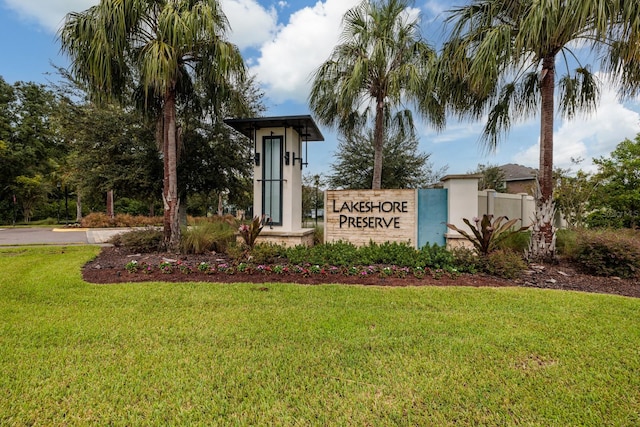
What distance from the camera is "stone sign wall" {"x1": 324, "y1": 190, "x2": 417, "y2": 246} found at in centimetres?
715

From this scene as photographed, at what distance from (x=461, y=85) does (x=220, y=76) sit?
5.35 meters

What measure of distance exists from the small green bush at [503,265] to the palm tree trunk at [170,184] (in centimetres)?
650

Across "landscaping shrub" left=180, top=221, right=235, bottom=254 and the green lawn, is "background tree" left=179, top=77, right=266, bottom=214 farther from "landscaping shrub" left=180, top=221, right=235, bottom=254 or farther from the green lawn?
the green lawn

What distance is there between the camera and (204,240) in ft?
23.3

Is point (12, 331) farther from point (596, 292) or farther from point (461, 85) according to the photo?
point (461, 85)

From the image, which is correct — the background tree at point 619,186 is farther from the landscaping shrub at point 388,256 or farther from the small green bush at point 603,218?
the landscaping shrub at point 388,256

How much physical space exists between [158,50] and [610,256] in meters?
9.30

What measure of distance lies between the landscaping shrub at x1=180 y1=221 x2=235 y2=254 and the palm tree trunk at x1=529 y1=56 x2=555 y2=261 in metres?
6.88

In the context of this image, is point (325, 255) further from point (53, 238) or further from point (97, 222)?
point (97, 222)

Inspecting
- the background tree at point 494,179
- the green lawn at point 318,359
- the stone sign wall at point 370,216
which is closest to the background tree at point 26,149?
the stone sign wall at point 370,216

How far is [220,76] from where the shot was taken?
654 centimetres

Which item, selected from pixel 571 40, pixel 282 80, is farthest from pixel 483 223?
pixel 282 80

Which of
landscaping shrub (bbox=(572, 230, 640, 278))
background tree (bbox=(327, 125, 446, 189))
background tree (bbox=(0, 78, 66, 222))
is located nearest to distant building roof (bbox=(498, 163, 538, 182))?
background tree (bbox=(327, 125, 446, 189))

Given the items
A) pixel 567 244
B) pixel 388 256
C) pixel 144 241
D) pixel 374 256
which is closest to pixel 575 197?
pixel 567 244
